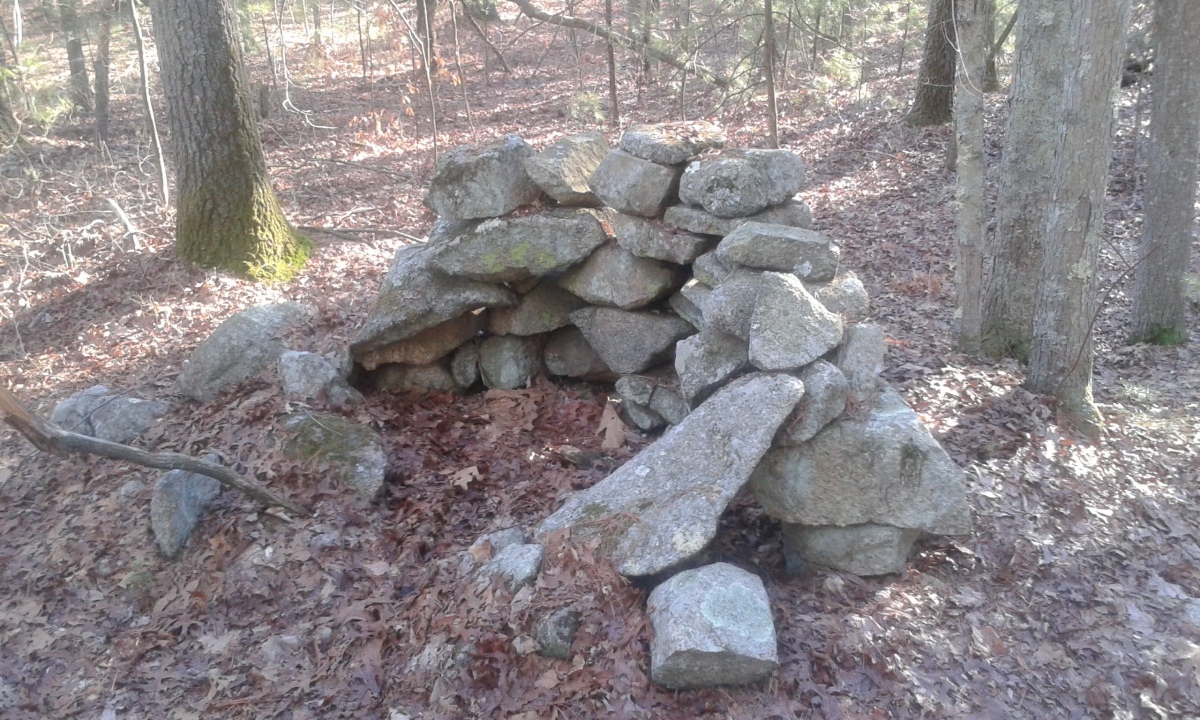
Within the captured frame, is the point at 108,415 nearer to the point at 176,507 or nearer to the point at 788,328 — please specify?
the point at 176,507

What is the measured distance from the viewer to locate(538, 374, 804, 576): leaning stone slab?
4484 mm

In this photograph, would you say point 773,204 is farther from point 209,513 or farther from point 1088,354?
point 209,513

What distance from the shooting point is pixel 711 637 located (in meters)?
3.84

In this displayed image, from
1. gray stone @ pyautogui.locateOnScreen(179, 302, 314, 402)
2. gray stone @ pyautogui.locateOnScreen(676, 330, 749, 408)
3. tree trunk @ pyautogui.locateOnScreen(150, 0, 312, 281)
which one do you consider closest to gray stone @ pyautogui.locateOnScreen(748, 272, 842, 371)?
gray stone @ pyautogui.locateOnScreen(676, 330, 749, 408)

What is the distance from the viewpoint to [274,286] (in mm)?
9250

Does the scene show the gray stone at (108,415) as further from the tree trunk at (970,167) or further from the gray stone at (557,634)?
the tree trunk at (970,167)

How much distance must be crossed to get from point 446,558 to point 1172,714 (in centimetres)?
413

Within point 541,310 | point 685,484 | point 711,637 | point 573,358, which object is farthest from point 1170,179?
point 711,637

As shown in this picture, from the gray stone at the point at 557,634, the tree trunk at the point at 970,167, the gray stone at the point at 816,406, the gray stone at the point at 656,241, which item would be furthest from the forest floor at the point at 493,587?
the gray stone at the point at 656,241

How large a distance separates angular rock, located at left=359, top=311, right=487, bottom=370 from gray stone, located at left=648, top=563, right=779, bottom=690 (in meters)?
4.04

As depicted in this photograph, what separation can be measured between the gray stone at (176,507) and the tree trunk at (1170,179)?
8688 mm

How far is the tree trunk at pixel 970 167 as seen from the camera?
6539 millimetres

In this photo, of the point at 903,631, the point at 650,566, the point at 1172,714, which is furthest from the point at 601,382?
the point at 1172,714

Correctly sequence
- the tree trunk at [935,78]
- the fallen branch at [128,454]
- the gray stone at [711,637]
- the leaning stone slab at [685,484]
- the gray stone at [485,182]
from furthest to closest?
the tree trunk at [935,78] → the gray stone at [485,182] → the fallen branch at [128,454] → the leaning stone slab at [685,484] → the gray stone at [711,637]
